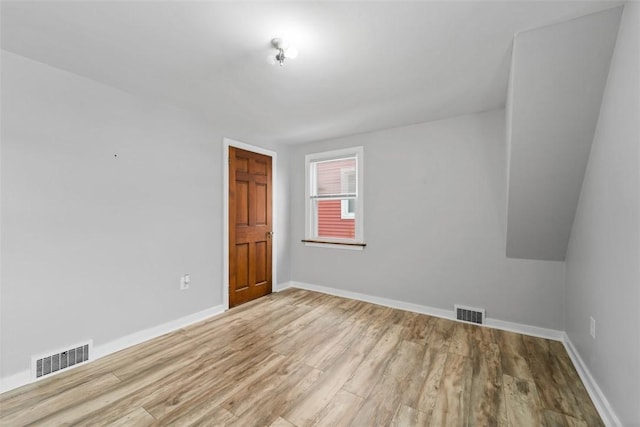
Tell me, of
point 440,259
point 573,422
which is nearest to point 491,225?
point 440,259

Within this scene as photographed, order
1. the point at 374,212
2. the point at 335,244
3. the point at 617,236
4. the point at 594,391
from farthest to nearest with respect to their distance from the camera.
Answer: the point at 335,244, the point at 374,212, the point at 594,391, the point at 617,236

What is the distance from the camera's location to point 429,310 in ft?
10.8

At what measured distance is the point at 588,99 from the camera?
70.1 inches

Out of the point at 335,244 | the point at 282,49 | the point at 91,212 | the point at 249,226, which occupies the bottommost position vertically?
the point at 335,244

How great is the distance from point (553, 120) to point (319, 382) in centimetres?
260

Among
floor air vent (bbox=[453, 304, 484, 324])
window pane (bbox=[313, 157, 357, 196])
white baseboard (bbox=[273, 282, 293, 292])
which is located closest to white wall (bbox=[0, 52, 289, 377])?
white baseboard (bbox=[273, 282, 293, 292])

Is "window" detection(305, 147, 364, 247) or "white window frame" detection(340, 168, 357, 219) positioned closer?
"window" detection(305, 147, 364, 247)

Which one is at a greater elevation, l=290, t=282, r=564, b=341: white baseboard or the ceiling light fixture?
the ceiling light fixture

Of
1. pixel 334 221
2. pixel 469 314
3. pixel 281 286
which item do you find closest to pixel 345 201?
pixel 334 221

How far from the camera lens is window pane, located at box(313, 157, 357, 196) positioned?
157 inches

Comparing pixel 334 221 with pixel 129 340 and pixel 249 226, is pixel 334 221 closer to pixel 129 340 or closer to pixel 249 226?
pixel 249 226

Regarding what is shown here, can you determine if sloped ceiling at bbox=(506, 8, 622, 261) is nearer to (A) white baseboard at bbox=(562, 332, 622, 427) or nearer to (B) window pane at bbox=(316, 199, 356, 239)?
(A) white baseboard at bbox=(562, 332, 622, 427)

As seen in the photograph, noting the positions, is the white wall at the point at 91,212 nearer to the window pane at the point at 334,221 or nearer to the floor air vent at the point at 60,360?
the floor air vent at the point at 60,360

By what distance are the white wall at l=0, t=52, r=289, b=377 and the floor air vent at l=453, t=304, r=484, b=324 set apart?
118 inches
